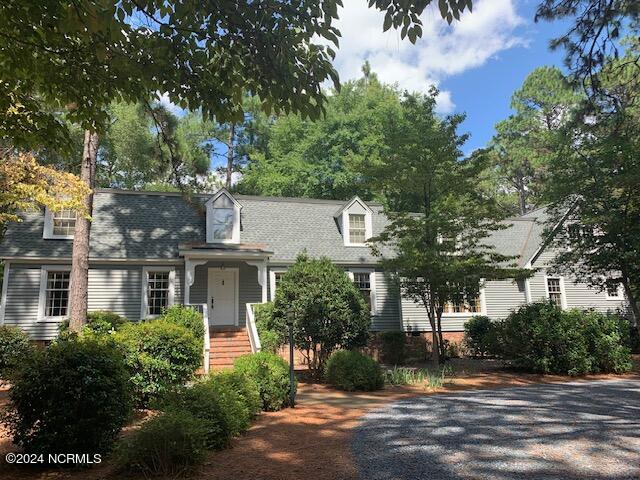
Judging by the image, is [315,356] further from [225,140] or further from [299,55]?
[225,140]

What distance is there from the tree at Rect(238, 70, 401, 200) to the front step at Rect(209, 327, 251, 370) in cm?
1570

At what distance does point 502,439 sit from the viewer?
6262 millimetres

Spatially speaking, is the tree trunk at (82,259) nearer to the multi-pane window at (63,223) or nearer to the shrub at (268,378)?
the multi-pane window at (63,223)

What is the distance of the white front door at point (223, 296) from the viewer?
17.7m

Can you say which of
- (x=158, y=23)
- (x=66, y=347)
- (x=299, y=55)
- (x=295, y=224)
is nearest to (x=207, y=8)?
(x=158, y=23)

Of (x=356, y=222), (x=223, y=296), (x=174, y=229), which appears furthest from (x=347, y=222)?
(x=174, y=229)

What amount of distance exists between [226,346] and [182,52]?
11.9 m

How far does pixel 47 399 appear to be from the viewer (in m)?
5.46

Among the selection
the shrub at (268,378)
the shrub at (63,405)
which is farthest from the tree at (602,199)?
the shrub at (63,405)

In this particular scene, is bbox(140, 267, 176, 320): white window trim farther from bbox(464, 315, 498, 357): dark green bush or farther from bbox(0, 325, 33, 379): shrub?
bbox(464, 315, 498, 357): dark green bush

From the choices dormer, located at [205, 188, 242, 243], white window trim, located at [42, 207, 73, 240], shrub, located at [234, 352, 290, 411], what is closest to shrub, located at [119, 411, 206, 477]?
→ shrub, located at [234, 352, 290, 411]

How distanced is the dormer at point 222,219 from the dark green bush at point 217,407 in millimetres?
10878

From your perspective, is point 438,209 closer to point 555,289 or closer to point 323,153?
point 555,289

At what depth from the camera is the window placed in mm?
16891
